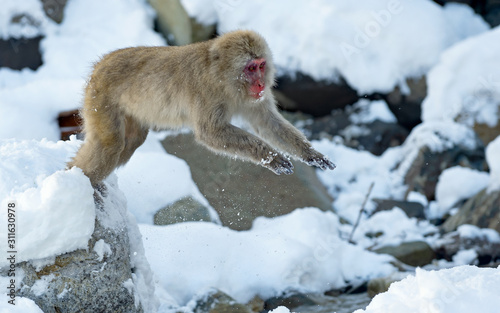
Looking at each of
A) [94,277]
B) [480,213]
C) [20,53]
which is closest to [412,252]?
[480,213]

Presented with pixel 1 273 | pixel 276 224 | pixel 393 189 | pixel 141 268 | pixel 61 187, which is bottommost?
pixel 393 189

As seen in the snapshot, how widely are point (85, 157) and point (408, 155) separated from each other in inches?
216

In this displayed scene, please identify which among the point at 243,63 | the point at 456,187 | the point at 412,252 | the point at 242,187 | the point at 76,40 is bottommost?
the point at 76,40

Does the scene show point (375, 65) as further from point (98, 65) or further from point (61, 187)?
point (61, 187)

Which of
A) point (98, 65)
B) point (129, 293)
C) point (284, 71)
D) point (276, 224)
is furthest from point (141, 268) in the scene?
point (284, 71)

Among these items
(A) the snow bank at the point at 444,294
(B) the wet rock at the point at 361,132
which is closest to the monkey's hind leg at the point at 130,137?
(A) the snow bank at the point at 444,294

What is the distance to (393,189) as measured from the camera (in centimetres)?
842

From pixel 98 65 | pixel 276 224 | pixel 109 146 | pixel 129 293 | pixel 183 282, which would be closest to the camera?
pixel 129 293

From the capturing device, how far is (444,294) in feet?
8.96

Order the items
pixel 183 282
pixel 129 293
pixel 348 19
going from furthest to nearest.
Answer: pixel 348 19
pixel 183 282
pixel 129 293

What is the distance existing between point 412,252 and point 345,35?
14.1 feet

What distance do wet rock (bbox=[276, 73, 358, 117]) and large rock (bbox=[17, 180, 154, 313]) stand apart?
20.0ft
